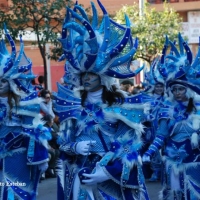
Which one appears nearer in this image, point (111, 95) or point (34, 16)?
point (111, 95)

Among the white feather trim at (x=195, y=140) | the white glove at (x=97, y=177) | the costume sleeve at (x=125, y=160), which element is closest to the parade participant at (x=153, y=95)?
the white feather trim at (x=195, y=140)

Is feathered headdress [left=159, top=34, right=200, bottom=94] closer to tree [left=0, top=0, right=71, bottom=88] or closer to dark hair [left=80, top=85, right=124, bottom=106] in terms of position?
dark hair [left=80, top=85, right=124, bottom=106]

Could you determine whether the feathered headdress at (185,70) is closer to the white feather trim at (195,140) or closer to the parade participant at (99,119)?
the white feather trim at (195,140)

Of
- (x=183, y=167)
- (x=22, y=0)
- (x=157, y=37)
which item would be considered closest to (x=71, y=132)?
(x=183, y=167)

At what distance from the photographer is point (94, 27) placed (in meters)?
5.63

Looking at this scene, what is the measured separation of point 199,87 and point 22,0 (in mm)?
8132

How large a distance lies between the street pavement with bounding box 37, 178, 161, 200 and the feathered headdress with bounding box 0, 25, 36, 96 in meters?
3.74

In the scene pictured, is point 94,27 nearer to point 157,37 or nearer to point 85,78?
point 85,78

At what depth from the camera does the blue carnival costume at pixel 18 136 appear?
6559 millimetres

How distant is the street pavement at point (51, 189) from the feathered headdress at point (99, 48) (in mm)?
4843

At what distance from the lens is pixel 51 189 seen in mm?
10984

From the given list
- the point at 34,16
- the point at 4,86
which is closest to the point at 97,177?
the point at 4,86

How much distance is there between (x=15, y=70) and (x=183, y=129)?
6.03 ft

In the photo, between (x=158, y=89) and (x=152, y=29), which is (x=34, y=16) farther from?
(x=152, y=29)
